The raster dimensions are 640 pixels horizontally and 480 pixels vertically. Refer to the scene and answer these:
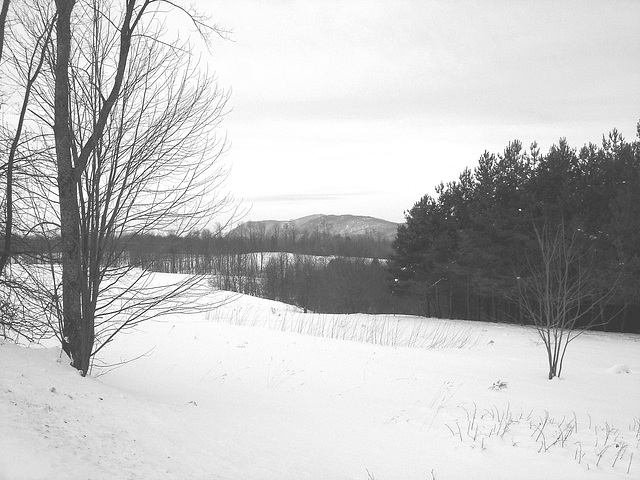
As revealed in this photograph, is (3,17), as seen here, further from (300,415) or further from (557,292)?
(557,292)

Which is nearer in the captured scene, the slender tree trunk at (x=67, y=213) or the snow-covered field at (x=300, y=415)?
Answer: the snow-covered field at (x=300, y=415)

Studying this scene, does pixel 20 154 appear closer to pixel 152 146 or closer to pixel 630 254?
pixel 152 146

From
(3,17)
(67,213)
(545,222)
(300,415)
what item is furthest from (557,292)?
(3,17)

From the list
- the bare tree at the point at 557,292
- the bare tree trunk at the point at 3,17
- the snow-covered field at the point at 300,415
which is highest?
the bare tree trunk at the point at 3,17

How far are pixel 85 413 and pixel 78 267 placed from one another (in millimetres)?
1927

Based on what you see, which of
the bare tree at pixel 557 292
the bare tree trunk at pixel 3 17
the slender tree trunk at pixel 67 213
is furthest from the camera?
the bare tree at pixel 557 292

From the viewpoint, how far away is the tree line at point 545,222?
1867 cm

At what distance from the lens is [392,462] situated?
4719 millimetres

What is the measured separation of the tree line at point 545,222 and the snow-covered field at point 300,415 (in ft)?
31.2

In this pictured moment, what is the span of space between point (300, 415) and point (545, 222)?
16.4 meters

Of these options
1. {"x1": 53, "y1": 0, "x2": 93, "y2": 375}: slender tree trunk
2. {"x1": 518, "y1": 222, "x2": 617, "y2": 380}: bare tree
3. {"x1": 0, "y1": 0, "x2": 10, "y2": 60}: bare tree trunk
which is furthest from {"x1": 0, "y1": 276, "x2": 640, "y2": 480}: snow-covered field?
{"x1": 0, "y1": 0, "x2": 10, "y2": 60}: bare tree trunk

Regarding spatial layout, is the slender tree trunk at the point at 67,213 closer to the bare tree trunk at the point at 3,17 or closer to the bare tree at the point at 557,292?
the bare tree trunk at the point at 3,17

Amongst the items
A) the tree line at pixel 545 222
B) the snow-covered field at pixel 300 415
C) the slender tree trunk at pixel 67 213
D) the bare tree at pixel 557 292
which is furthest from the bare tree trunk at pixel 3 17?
the tree line at pixel 545 222

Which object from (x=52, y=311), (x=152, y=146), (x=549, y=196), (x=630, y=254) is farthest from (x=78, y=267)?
(x=549, y=196)
